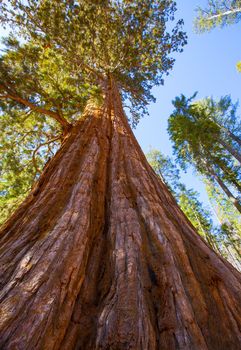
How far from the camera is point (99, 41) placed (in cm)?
932

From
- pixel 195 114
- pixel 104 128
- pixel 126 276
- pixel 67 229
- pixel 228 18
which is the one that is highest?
pixel 228 18

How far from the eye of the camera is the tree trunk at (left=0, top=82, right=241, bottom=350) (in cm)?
117

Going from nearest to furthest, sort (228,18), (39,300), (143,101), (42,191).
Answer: (39,300)
(42,191)
(143,101)
(228,18)

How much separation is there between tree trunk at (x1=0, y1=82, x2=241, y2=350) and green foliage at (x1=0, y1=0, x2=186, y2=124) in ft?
13.0

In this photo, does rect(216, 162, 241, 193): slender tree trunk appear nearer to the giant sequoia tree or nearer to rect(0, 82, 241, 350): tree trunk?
the giant sequoia tree

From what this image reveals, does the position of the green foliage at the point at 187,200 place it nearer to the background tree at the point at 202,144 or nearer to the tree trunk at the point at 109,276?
the background tree at the point at 202,144

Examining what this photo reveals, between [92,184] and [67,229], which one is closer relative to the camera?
[67,229]

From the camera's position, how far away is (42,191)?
2.55m

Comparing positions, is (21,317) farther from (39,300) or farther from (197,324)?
(197,324)

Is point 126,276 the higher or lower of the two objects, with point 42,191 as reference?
lower

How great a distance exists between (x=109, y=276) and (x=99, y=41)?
32.9ft

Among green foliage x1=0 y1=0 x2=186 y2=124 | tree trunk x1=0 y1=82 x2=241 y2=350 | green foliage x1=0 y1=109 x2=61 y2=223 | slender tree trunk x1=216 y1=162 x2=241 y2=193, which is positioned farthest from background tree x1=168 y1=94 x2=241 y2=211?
tree trunk x1=0 y1=82 x2=241 y2=350

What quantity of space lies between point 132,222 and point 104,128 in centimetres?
266

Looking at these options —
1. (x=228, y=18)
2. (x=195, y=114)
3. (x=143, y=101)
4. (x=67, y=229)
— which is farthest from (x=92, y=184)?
(x=228, y=18)
